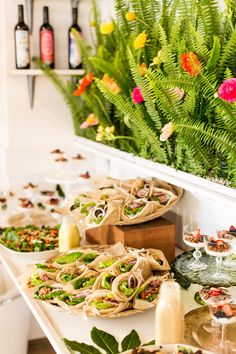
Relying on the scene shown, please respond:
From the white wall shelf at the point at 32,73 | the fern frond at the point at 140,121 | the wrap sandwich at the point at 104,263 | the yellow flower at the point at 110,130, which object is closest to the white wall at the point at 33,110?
the white wall shelf at the point at 32,73

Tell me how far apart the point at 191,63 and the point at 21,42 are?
Answer: 1459 mm

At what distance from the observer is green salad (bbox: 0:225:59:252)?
239 cm

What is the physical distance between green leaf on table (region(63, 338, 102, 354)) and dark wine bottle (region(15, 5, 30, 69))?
5.88 feet

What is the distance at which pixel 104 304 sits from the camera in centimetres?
175

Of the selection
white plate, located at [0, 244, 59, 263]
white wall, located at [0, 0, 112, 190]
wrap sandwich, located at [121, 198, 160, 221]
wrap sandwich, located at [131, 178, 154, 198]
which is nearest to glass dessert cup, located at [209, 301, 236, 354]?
wrap sandwich, located at [121, 198, 160, 221]

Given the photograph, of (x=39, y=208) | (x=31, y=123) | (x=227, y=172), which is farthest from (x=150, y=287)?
(x=31, y=123)

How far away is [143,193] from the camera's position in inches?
92.7

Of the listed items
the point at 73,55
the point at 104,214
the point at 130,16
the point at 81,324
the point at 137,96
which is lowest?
the point at 81,324

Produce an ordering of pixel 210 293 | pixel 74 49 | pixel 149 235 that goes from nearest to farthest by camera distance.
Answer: pixel 210 293 < pixel 149 235 < pixel 74 49

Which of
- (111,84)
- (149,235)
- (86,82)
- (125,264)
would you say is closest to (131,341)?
(125,264)

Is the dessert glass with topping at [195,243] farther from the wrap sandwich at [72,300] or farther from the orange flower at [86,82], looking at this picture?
the orange flower at [86,82]

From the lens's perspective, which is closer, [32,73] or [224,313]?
[224,313]

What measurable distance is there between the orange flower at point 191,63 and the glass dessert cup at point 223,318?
2.35ft

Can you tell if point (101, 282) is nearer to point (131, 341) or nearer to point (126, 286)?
point (126, 286)
